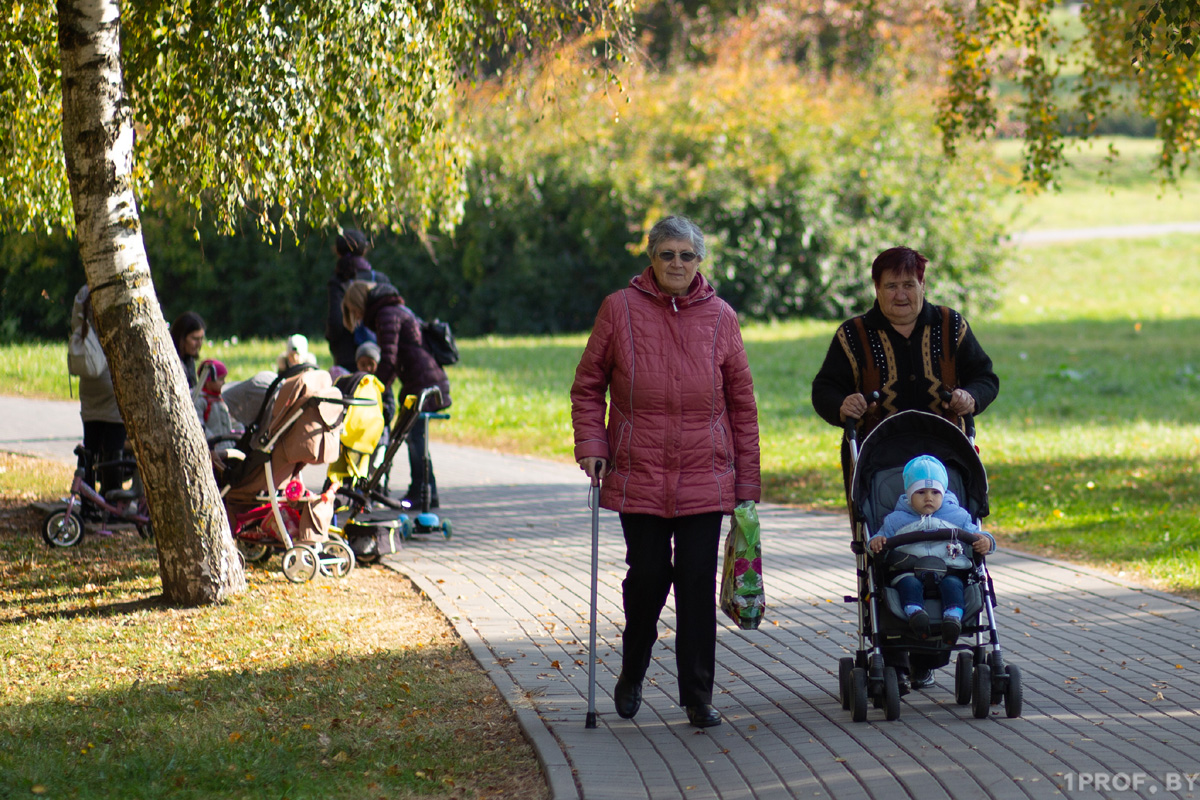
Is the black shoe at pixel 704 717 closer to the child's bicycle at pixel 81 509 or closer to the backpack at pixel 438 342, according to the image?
the child's bicycle at pixel 81 509

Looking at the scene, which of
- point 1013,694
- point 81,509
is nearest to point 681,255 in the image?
point 1013,694

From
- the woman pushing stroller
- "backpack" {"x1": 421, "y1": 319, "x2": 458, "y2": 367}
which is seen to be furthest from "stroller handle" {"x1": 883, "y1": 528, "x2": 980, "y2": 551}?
"backpack" {"x1": 421, "y1": 319, "x2": 458, "y2": 367}

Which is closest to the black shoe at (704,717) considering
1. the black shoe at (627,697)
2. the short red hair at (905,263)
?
the black shoe at (627,697)

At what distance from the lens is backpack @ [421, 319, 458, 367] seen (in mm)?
10273

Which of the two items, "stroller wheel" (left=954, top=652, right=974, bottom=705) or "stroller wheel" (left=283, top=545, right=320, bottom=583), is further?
"stroller wheel" (left=283, top=545, right=320, bottom=583)

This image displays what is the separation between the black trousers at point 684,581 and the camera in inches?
210

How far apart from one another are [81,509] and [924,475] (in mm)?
6960

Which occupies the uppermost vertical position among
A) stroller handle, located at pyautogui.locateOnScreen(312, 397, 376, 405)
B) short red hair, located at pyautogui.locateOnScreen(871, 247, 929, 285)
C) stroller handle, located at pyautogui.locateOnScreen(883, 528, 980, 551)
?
short red hair, located at pyautogui.locateOnScreen(871, 247, 929, 285)

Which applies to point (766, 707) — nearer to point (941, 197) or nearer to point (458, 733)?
point (458, 733)

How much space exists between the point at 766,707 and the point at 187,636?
318cm

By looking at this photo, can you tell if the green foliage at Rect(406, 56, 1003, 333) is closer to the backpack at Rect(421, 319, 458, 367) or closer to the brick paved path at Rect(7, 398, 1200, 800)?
the backpack at Rect(421, 319, 458, 367)

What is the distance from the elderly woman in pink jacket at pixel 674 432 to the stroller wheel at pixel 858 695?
57 centimetres

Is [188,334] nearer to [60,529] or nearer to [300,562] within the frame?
[60,529]

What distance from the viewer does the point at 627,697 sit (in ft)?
18.1
